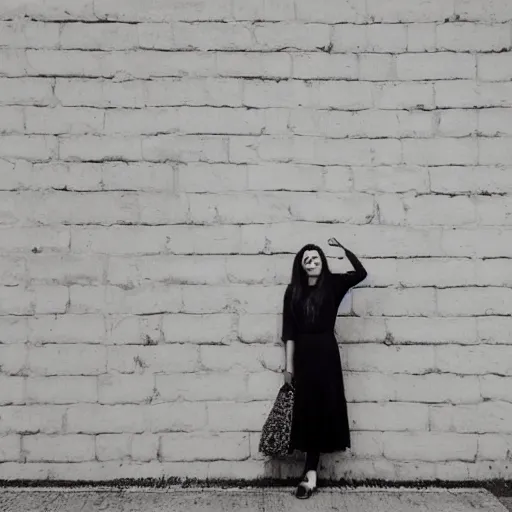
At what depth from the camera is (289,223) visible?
9.68 feet

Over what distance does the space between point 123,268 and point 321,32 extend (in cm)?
171

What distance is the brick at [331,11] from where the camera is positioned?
2.98 m

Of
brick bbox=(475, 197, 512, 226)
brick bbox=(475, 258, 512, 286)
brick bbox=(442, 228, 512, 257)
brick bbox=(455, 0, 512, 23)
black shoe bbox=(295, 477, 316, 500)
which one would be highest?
brick bbox=(455, 0, 512, 23)

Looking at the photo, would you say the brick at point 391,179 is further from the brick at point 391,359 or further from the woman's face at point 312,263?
the brick at point 391,359

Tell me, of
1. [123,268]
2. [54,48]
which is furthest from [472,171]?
[54,48]

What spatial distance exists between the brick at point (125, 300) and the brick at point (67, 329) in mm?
51

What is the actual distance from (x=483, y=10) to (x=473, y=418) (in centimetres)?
226

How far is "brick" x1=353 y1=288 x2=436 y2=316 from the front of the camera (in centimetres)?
295

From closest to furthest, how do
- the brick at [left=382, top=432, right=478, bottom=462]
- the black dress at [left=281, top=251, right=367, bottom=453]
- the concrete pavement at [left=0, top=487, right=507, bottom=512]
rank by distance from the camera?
the concrete pavement at [left=0, top=487, right=507, bottom=512] < the black dress at [left=281, top=251, right=367, bottom=453] < the brick at [left=382, top=432, right=478, bottom=462]

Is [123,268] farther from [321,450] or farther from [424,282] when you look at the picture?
[424,282]

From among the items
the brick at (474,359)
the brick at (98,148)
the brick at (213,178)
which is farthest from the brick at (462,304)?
the brick at (98,148)

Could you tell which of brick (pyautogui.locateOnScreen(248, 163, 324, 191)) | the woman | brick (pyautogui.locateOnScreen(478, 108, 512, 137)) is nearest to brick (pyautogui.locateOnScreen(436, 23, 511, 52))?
brick (pyautogui.locateOnScreen(478, 108, 512, 137))

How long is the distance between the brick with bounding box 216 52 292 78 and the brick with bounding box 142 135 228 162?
15.2 inches

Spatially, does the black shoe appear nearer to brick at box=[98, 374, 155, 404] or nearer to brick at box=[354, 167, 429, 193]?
brick at box=[98, 374, 155, 404]
